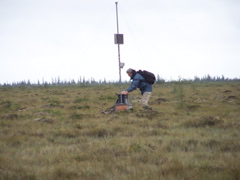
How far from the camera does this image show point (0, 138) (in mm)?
6676

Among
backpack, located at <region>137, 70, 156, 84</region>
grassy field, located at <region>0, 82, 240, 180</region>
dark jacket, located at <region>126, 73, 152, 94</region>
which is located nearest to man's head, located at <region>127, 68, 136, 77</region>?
dark jacket, located at <region>126, 73, 152, 94</region>

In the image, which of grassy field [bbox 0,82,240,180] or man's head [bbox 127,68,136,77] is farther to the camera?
man's head [bbox 127,68,136,77]

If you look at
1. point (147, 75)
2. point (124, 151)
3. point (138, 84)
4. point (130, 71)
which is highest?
point (130, 71)

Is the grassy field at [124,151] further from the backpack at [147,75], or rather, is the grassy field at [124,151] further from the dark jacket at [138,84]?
the backpack at [147,75]

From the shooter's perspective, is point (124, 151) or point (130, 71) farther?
point (130, 71)

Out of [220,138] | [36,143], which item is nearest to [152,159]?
[220,138]

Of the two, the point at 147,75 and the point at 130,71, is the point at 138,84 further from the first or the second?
the point at 130,71

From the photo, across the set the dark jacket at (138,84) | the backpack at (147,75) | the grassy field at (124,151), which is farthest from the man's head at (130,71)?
the grassy field at (124,151)

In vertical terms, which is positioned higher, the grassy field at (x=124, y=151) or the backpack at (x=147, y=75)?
the backpack at (x=147, y=75)

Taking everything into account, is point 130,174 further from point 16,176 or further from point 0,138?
point 0,138

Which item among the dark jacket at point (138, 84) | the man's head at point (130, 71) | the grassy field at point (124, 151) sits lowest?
the grassy field at point (124, 151)

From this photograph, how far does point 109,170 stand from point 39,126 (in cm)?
475

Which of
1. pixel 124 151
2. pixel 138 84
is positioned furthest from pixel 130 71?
pixel 124 151

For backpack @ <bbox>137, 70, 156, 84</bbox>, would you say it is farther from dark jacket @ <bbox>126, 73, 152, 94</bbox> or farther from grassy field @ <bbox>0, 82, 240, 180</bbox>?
grassy field @ <bbox>0, 82, 240, 180</bbox>
